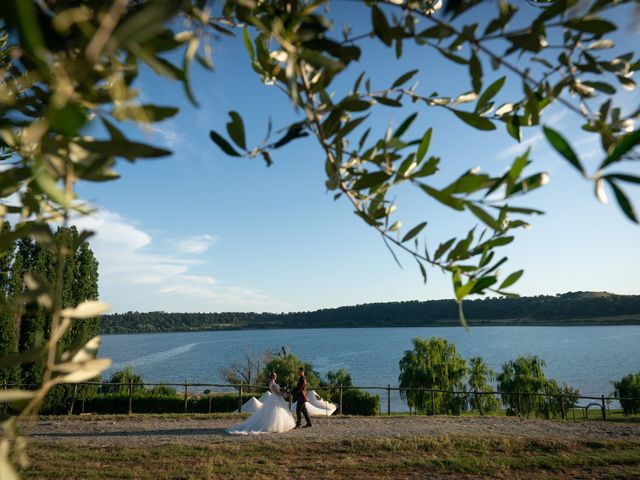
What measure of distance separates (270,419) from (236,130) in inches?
496

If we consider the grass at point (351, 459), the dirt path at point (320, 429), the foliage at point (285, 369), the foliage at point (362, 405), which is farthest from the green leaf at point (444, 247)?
the foliage at point (285, 369)

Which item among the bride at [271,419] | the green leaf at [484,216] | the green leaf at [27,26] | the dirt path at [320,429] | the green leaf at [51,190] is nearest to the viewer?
the green leaf at [27,26]

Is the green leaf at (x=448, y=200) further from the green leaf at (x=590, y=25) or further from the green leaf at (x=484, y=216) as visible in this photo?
the green leaf at (x=590, y=25)

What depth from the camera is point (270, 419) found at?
1252cm

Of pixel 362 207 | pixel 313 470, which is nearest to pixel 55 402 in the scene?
pixel 313 470

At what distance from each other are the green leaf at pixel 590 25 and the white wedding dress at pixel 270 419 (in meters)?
12.4

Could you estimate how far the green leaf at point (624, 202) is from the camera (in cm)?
83

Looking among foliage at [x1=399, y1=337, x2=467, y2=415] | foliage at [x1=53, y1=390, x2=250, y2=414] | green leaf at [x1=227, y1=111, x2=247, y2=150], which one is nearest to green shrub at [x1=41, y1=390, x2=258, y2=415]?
foliage at [x1=53, y1=390, x2=250, y2=414]

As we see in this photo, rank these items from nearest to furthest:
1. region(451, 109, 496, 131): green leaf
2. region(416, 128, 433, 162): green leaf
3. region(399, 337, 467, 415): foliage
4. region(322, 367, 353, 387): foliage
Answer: region(416, 128, 433, 162): green leaf → region(451, 109, 496, 131): green leaf → region(399, 337, 467, 415): foliage → region(322, 367, 353, 387): foliage

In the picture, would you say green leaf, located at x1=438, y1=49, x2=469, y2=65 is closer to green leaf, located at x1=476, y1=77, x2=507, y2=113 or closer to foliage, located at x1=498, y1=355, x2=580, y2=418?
green leaf, located at x1=476, y1=77, x2=507, y2=113

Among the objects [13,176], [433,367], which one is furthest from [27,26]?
[433,367]

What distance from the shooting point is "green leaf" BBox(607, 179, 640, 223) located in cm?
83

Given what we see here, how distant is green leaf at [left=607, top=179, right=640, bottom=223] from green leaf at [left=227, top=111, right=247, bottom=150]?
28.4 inches

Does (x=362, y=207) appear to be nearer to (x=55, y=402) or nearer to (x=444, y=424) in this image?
(x=444, y=424)
